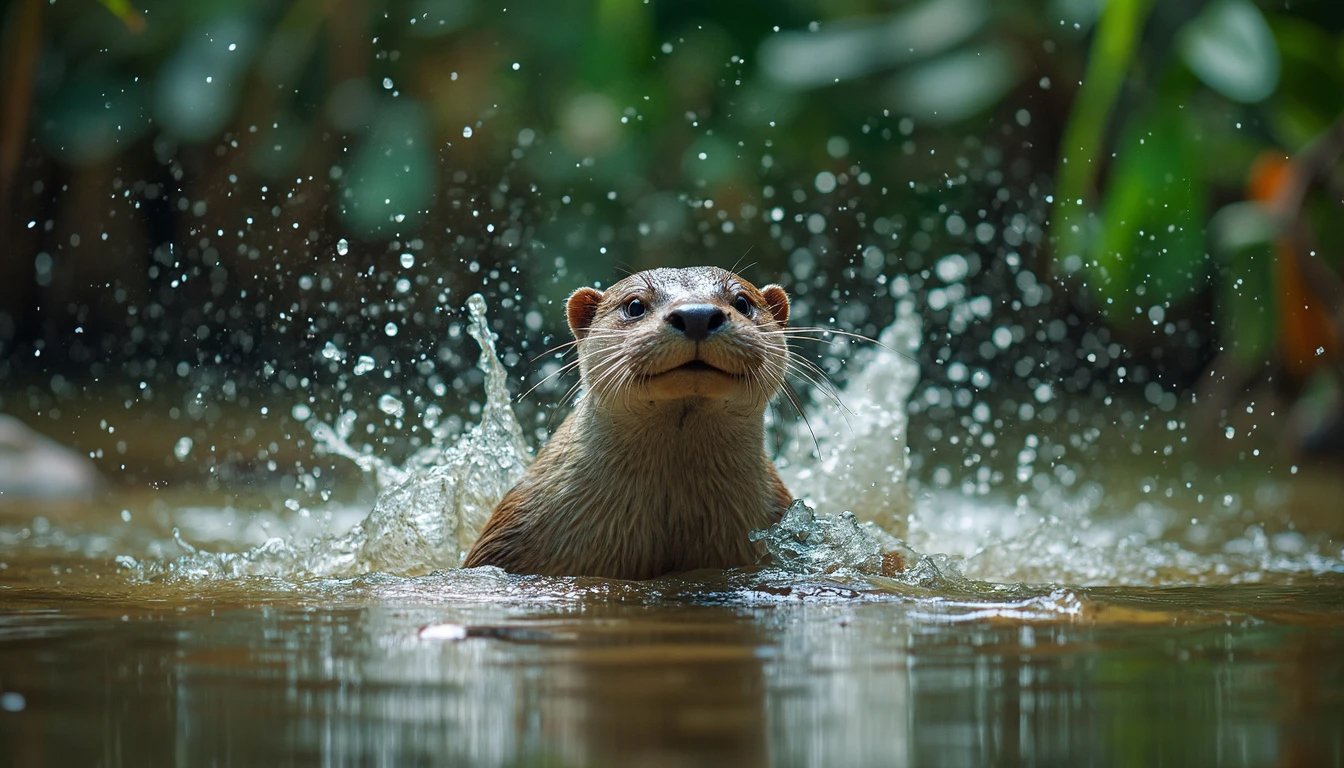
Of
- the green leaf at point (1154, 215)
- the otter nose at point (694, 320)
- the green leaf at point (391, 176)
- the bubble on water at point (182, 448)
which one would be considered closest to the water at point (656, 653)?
the otter nose at point (694, 320)

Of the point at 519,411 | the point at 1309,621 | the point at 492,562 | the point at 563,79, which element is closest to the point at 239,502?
the point at 519,411

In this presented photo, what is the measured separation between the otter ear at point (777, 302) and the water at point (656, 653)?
0.57 m

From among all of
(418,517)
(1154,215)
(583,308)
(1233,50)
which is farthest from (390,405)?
(1233,50)

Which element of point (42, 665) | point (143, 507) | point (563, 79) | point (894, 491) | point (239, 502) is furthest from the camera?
point (563, 79)

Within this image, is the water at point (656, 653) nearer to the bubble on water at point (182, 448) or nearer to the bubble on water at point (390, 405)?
the bubble on water at point (390, 405)

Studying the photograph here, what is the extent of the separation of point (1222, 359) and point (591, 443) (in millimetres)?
4807

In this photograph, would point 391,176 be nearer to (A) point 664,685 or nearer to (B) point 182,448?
(B) point 182,448

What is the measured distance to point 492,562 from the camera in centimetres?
294

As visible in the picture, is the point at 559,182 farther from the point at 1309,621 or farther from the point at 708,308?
the point at 1309,621

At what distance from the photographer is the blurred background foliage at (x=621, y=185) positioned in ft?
18.1

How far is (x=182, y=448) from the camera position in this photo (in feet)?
19.2

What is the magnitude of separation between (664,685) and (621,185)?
5.30 meters

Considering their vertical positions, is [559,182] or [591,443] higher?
[559,182]

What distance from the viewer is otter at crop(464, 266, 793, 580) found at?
2729 millimetres
